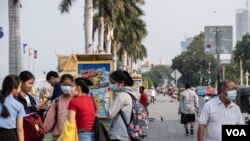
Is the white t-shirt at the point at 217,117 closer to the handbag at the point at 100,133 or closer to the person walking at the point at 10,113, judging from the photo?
the handbag at the point at 100,133

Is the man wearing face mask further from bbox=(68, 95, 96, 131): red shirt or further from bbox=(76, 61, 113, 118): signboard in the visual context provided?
bbox=(76, 61, 113, 118): signboard

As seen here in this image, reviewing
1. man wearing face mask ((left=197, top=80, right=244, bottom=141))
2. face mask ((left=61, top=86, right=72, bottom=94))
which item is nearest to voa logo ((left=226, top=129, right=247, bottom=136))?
man wearing face mask ((left=197, top=80, right=244, bottom=141))

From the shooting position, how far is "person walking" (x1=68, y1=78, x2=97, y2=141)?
963cm

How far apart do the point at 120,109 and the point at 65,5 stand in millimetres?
23627

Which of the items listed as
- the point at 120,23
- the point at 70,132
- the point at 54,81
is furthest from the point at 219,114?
the point at 120,23

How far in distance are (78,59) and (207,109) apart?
1670 cm

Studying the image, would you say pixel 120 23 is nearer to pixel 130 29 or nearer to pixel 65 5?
pixel 130 29

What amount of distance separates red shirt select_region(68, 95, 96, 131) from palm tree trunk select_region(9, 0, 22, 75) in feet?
38.7

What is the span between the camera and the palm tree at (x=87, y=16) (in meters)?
32.2

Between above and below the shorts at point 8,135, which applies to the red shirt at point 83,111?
above

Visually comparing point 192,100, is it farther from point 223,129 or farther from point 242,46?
point 242,46

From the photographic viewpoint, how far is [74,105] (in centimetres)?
964

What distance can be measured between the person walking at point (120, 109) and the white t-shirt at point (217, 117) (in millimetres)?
1098

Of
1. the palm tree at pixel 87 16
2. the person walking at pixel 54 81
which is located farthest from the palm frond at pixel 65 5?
the person walking at pixel 54 81
